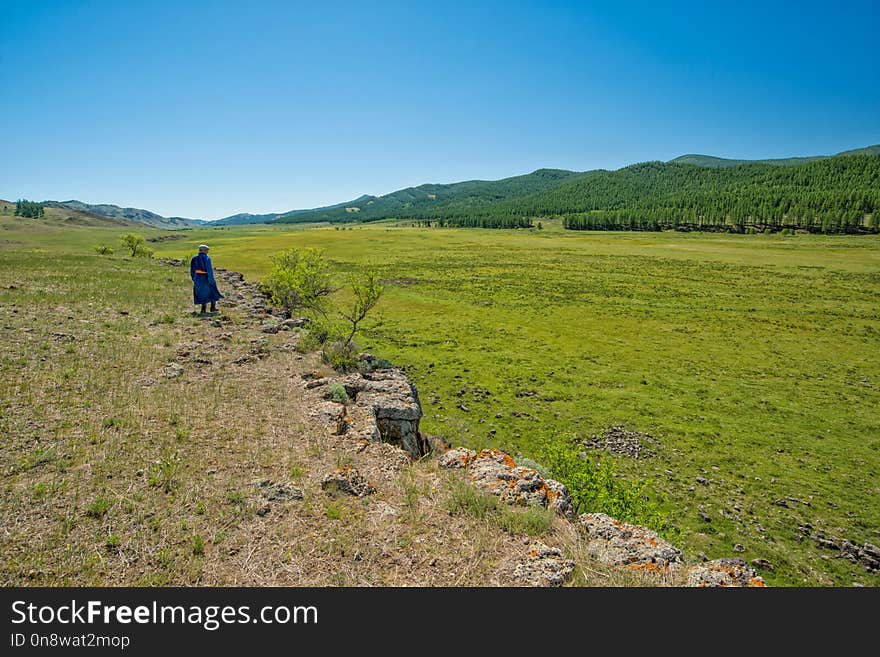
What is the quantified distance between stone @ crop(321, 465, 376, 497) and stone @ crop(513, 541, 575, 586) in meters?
3.66

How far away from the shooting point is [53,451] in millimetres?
8633

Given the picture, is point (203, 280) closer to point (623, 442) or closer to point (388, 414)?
point (388, 414)

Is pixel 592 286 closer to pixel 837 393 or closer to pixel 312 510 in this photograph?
pixel 837 393

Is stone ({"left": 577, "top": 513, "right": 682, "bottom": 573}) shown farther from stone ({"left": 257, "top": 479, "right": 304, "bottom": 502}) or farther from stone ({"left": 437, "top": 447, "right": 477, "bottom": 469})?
stone ({"left": 257, "top": 479, "right": 304, "bottom": 502})

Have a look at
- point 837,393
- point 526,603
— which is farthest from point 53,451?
point 837,393

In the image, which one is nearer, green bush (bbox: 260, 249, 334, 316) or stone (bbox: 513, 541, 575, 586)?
stone (bbox: 513, 541, 575, 586)

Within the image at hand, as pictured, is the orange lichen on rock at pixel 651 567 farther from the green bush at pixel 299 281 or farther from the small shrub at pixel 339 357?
the green bush at pixel 299 281

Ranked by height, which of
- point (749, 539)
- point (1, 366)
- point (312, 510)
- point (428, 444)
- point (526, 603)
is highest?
point (1, 366)

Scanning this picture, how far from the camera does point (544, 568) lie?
6.41 metres

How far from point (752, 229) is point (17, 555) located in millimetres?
194216

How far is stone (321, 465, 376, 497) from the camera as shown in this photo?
8.59 m

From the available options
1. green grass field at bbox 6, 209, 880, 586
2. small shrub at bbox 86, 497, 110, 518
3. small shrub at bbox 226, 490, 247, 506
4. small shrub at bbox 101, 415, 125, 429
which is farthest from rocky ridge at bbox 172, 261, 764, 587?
green grass field at bbox 6, 209, 880, 586

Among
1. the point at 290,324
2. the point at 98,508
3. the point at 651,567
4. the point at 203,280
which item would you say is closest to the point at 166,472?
the point at 98,508

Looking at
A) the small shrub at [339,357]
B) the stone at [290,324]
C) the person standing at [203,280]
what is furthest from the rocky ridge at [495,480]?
the person standing at [203,280]
